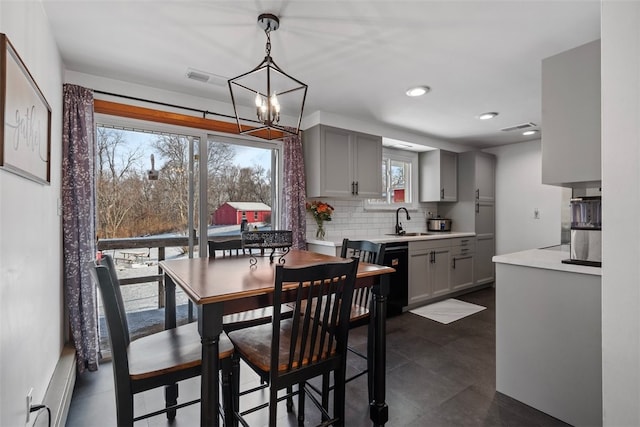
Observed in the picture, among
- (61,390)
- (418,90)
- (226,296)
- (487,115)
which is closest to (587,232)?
(418,90)

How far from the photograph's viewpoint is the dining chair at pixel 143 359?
4.10ft

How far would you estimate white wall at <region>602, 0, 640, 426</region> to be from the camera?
112 centimetres

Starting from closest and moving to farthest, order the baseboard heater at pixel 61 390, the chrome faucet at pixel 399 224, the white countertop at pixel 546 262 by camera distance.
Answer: the baseboard heater at pixel 61 390
the white countertop at pixel 546 262
the chrome faucet at pixel 399 224

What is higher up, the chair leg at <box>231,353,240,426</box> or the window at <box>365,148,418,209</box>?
the window at <box>365,148,418,209</box>

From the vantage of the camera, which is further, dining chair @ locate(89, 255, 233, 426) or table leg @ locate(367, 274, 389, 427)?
table leg @ locate(367, 274, 389, 427)

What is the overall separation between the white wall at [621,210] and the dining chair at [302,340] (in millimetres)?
973

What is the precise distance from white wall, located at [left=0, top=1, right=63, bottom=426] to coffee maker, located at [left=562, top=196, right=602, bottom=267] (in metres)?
2.75

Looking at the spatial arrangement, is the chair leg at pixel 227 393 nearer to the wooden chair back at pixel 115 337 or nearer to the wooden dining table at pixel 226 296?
the wooden dining table at pixel 226 296

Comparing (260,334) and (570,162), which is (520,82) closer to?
(570,162)

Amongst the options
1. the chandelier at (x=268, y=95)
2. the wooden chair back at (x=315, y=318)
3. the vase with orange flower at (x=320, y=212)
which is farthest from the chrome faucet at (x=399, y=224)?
the wooden chair back at (x=315, y=318)

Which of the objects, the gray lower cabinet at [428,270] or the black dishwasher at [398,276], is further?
the gray lower cabinet at [428,270]

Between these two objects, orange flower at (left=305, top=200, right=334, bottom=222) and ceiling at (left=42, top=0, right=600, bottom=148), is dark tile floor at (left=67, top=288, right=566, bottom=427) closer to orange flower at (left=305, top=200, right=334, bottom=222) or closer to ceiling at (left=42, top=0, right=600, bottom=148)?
orange flower at (left=305, top=200, right=334, bottom=222)

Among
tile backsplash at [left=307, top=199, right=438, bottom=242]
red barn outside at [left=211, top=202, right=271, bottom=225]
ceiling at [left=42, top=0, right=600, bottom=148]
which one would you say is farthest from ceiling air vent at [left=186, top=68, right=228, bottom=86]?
tile backsplash at [left=307, top=199, right=438, bottom=242]

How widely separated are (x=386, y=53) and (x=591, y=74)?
50.2 inches
